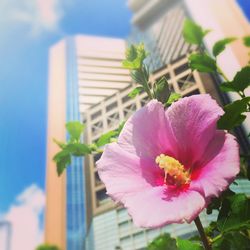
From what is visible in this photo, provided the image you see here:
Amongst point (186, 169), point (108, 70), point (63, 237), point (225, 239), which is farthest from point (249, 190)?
point (108, 70)

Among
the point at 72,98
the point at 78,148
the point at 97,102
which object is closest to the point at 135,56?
the point at 78,148

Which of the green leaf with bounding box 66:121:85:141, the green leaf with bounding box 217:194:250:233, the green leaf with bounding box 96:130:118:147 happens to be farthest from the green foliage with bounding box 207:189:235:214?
the green leaf with bounding box 66:121:85:141

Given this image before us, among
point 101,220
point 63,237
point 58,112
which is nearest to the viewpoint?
point 101,220

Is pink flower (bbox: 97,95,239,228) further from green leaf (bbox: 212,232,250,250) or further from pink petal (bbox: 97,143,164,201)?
green leaf (bbox: 212,232,250,250)

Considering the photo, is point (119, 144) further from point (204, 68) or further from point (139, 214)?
point (204, 68)

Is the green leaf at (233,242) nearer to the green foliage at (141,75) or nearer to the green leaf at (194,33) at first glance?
the green foliage at (141,75)

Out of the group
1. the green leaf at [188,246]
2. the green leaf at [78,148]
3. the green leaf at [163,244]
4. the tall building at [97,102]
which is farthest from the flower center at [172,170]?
the tall building at [97,102]
